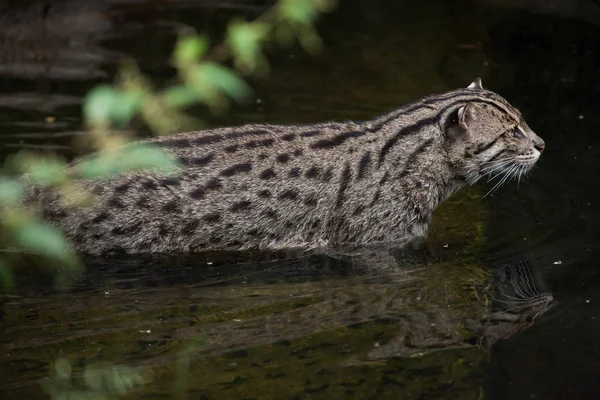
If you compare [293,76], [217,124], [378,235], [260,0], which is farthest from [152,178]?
[260,0]

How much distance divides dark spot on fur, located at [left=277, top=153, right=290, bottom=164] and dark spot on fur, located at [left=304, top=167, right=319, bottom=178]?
250 millimetres

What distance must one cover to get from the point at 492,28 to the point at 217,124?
20.5ft

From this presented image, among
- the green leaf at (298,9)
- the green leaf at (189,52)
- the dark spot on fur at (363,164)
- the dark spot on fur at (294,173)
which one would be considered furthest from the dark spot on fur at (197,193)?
the green leaf at (189,52)

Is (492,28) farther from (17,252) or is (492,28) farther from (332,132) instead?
(17,252)

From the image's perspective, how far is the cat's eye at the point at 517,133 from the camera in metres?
11.3

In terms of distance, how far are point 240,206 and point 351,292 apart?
63.6 inches

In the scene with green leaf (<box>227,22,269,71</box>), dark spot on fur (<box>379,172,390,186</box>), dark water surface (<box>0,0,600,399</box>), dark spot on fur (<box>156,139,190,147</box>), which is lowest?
dark water surface (<box>0,0,600,399</box>)

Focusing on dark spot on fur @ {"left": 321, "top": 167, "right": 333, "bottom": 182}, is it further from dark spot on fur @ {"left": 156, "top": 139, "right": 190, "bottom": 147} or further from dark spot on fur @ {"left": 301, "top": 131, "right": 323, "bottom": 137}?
dark spot on fur @ {"left": 156, "top": 139, "right": 190, "bottom": 147}

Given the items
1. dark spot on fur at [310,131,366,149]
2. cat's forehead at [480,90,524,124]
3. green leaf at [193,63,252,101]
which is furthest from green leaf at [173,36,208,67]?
cat's forehead at [480,90,524,124]

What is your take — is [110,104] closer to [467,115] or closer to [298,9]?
[298,9]

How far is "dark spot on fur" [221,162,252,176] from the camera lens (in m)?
10.8

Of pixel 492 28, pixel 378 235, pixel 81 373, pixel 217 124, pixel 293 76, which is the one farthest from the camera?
pixel 492 28

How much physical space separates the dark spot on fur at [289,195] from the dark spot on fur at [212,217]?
2.23ft

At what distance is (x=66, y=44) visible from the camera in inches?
671
